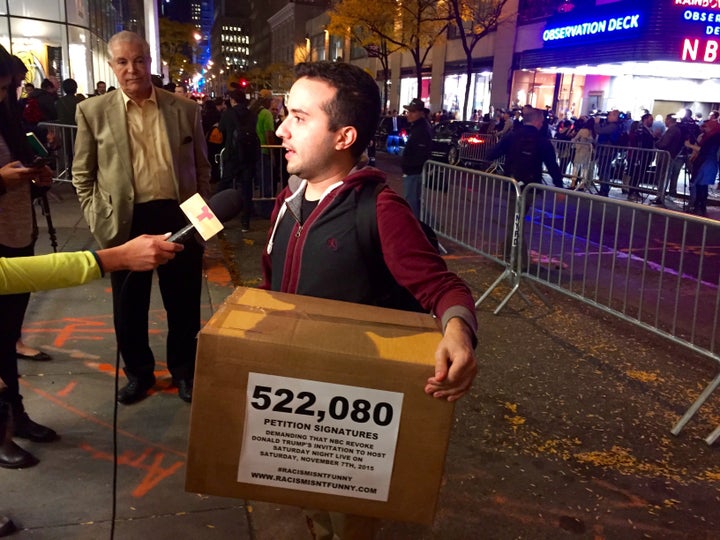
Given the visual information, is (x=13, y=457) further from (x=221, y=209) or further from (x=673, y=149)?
(x=673, y=149)

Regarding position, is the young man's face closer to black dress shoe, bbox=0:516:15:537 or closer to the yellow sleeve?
the yellow sleeve

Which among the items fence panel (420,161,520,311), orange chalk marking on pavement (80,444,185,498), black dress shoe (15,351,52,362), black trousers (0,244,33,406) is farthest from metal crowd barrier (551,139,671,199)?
black trousers (0,244,33,406)

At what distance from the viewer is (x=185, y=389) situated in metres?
4.21

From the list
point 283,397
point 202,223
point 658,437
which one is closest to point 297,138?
point 202,223

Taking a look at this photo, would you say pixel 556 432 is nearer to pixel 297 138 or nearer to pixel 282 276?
pixel 282 276

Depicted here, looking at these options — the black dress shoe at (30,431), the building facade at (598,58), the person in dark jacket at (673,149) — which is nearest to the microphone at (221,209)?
the black dress shoe at (30,431)

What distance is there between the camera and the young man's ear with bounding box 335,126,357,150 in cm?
197

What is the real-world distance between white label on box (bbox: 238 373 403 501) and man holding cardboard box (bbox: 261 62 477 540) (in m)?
0.37

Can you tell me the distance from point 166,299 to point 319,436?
2.80 metres

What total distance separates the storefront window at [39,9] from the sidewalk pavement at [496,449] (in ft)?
62.0

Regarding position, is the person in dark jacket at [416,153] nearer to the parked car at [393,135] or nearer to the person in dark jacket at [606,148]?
the person in dark jacket at [606,148]

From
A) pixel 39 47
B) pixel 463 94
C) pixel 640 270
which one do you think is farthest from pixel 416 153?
pixel 463 94

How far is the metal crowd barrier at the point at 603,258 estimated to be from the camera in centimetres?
544

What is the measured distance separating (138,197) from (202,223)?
2161 millimetres
